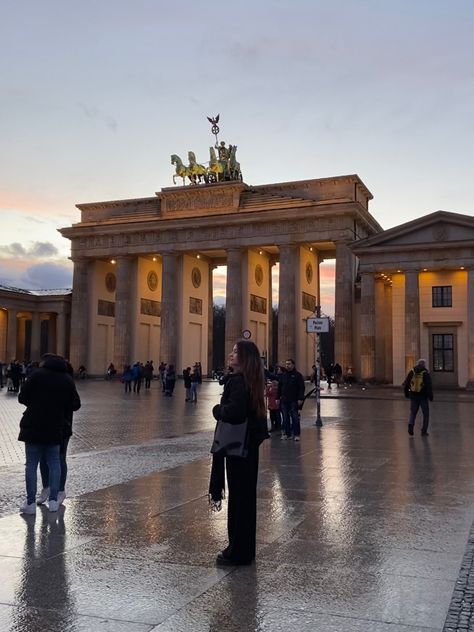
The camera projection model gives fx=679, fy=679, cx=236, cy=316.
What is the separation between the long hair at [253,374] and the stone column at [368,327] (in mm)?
39791

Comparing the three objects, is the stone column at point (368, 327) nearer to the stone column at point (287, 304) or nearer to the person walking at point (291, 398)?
the stone column at point (287, 304)

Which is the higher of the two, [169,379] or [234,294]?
[234,294]

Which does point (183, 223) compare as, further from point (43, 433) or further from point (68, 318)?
point (43, 433)

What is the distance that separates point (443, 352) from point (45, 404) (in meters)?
38.1

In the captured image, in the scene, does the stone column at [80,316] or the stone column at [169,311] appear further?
the stone column at [80,316]

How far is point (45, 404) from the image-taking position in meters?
7.58

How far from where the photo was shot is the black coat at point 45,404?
296 inches

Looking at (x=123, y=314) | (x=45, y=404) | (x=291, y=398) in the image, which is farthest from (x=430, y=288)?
(x=45, y=404)

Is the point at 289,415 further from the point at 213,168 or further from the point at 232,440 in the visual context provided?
the point at 213,168

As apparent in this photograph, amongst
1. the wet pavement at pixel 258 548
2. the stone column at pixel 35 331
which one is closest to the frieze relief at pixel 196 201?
the stone column at pixel 35 331

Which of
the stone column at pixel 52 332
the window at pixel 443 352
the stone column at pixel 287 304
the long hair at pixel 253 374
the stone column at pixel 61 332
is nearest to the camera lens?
the long hair at pixel 253 374

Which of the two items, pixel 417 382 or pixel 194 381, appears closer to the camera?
pixel 417 382

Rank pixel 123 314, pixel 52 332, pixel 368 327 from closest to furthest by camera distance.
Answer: pixel 368 327
pixel 123 314
pixel 52 332

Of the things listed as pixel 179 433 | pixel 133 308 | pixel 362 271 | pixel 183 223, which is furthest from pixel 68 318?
pixel 179 433
